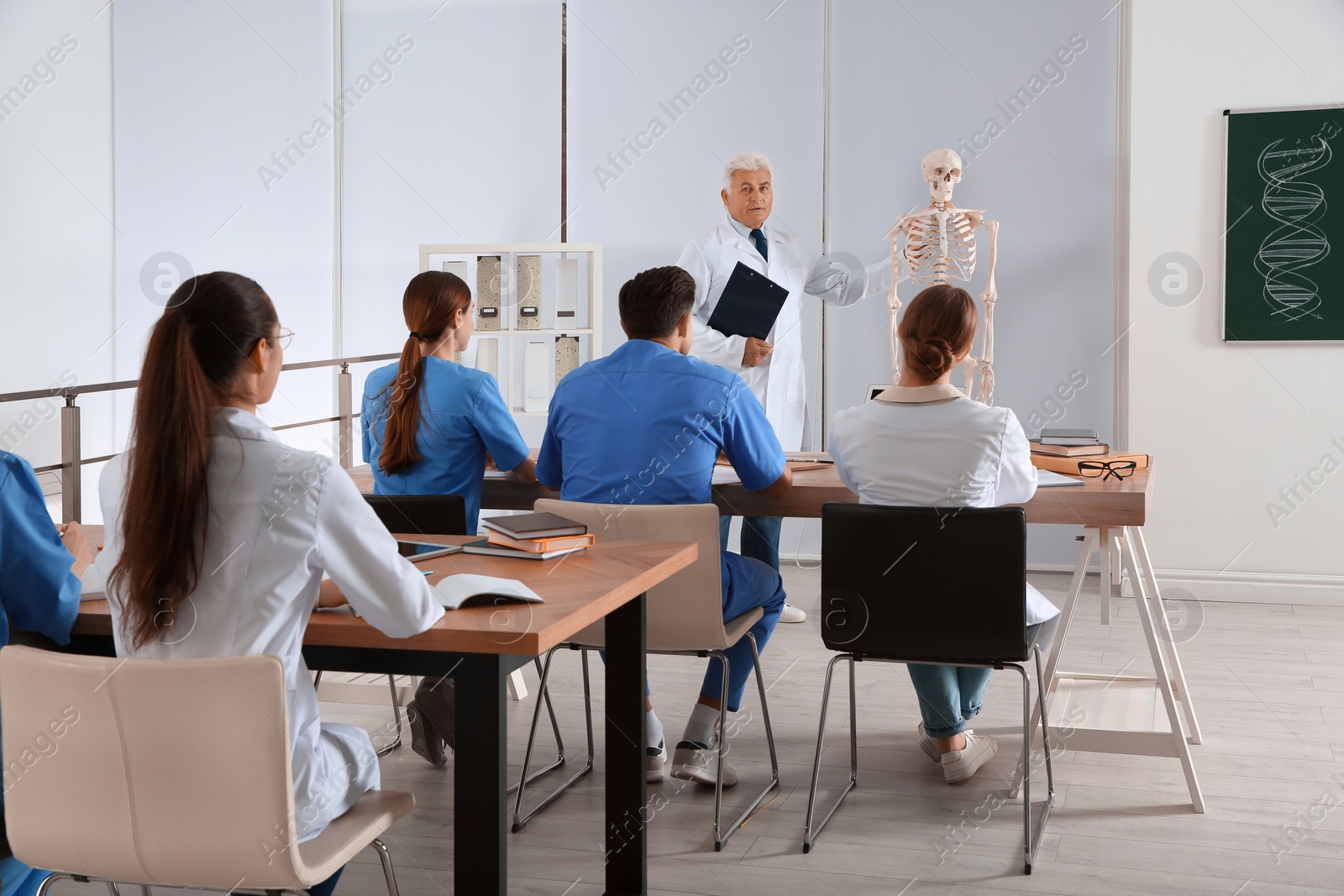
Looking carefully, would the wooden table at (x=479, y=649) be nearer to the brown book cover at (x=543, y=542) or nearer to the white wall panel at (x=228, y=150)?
the brown book cover at (x=543, y=542)

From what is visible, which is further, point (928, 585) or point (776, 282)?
point (776, 282)

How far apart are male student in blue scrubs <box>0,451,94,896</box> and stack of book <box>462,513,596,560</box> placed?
0.72 metres

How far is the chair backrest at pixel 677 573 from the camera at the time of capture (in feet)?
8.50

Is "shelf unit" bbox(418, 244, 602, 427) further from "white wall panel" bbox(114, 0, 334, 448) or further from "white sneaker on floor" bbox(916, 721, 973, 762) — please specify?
"white sneaker on floor" bbox(916, 721, 973, 762)

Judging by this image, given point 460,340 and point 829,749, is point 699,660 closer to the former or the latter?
point 829,749

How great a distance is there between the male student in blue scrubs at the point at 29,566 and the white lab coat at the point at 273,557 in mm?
188

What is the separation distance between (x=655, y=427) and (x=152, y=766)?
1.56 metres

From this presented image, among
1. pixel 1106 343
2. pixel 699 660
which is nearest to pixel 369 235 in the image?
pixel 699 660

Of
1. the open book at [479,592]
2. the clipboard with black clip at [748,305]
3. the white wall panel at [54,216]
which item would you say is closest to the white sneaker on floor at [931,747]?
the clipboard with black clip at [748,305]

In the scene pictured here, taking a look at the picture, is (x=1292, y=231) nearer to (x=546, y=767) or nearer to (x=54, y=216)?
(x=546, y=767)

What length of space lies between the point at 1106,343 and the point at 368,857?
4230 mm

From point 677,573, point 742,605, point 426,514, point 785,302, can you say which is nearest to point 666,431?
point 677,573

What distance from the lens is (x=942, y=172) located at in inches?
204

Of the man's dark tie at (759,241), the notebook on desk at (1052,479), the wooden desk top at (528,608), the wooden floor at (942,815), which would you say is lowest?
the wooden floor at (942,815)
